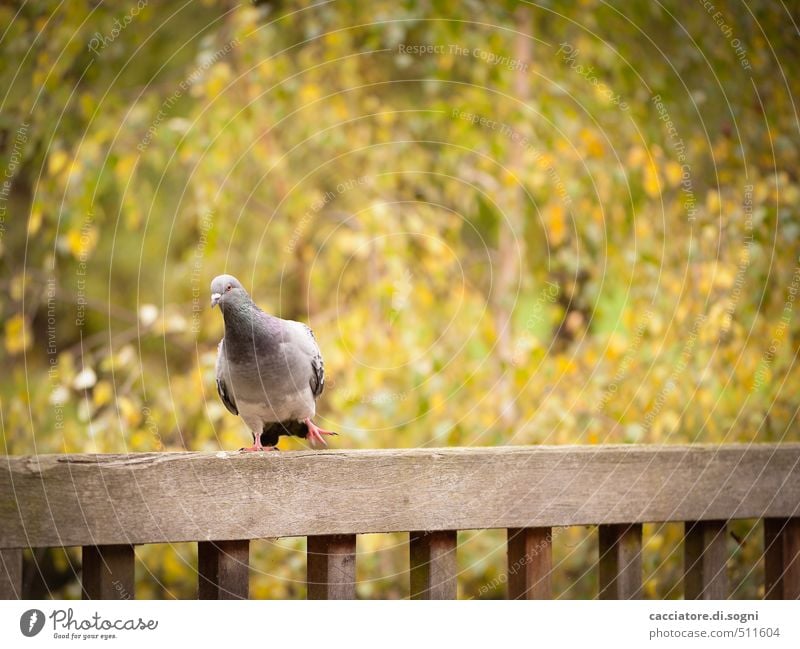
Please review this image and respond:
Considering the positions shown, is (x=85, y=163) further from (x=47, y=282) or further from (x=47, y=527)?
(x=47, y=527)

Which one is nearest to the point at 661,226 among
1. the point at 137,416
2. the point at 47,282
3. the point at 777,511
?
the point at 777,511

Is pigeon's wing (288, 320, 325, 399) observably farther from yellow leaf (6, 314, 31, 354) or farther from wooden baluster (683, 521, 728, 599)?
yellow leaf (6, 314, 31, 354)

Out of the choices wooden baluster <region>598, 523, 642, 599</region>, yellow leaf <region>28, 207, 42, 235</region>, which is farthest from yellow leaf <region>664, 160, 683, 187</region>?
yellow leaf <region>28, 207, 42, 235</region>

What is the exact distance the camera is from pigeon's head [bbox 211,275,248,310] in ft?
5.74

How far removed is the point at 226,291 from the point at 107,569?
Result: 0.67m

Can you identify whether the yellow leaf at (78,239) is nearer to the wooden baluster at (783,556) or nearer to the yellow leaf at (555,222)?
the yellow leaf at (555,222)

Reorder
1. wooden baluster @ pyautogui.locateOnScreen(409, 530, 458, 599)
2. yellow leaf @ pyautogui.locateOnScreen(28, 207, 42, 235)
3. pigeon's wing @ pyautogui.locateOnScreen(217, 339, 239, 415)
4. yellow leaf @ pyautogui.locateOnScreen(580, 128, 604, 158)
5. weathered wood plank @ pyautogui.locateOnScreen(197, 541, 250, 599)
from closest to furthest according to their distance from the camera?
weathered wood plank @ pyautogui.locateOnScreen(197, 541, 250, 599)
wooden baluster @ pyautogui.locateOnScreen(409, 530, 458, 599)
pigeon's wing @ pyautogui.locateOnScreen(217, 339, 239, 415)
yellow leaf @ pyautogui.locateOnScreen(28, 207, 42, 235)
yellow leaf @ pyautogui.locateOnScreen(580, 128, 604, 158)

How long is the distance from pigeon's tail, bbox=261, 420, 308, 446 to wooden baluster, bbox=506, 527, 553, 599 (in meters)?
0.71

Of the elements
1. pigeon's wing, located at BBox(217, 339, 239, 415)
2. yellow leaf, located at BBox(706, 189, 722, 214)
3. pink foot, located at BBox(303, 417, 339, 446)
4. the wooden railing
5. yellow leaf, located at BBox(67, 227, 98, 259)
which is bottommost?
the wooden railing

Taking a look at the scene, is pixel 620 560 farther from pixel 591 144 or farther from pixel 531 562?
pixel 591 144

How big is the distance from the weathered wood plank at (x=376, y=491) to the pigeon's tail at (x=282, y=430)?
0.65 m

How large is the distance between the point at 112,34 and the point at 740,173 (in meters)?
2.50

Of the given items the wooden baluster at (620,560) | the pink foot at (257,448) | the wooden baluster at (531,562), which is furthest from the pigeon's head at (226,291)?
the wooden baluster at (620,560)

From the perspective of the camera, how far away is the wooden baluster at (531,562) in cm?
164
